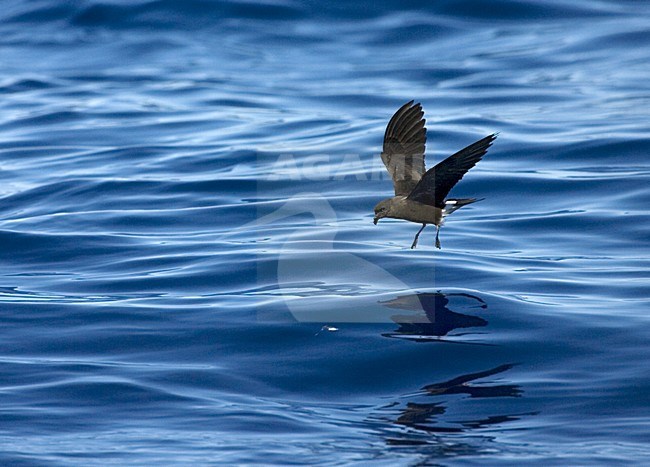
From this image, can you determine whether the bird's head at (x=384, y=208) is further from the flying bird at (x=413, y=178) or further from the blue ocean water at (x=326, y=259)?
the blue ocean water at (x=326, y=259)

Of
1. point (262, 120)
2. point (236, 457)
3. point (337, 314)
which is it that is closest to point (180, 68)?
point (262, 120)

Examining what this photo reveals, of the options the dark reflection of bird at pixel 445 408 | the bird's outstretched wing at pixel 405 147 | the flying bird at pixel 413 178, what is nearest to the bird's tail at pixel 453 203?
the flying bird at pixel 413 178

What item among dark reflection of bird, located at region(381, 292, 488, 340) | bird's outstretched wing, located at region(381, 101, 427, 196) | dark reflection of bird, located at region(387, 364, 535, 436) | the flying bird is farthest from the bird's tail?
dark reflection of bird, located at region(387, 364, 535, 436)

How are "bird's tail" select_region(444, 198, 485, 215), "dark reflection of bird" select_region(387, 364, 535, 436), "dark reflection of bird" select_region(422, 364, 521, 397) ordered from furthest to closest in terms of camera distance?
1. "bird's tail" select_region(444, 198, 485, 215)
2. "dark reflection of bird" select_region(422, 364, 521, 397)
3. "dark reflection of bird" select_region(387, 364, 535, 436)

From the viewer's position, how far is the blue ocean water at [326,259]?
6.89 meters

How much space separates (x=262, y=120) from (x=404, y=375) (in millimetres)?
10147

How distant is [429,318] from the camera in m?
8.61

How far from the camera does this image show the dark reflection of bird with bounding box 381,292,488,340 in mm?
8344

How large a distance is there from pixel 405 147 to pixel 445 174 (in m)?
0.80

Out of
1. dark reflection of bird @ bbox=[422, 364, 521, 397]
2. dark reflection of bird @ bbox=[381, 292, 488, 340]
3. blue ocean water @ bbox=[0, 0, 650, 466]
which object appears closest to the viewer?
blue ocean water @ bbox=[0, 0, 650, 466]

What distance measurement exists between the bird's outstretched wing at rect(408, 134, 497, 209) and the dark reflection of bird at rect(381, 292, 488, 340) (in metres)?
1.15

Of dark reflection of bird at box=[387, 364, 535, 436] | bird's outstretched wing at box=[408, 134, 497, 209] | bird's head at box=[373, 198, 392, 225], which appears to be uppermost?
bird's outstretched wing at box=[408, 134, 497, 209]

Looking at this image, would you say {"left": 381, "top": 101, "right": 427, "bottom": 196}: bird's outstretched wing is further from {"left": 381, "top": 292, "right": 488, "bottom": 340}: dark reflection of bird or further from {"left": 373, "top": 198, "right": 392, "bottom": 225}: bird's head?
{"left": 381, "top": 292, "right": 488, "bottom": 340}: dark reflection of bird

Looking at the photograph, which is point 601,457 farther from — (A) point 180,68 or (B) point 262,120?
(A) point 180,68
